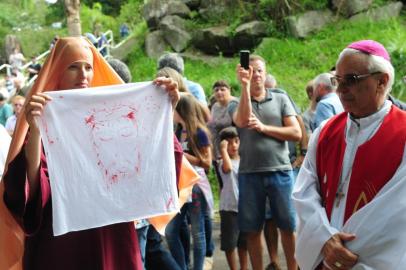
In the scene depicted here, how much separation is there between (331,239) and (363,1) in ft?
48.9

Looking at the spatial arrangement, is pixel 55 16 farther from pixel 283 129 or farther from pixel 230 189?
pixel 283 129

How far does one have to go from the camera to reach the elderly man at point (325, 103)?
6.53 metres

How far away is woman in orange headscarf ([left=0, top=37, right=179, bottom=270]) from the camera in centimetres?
328

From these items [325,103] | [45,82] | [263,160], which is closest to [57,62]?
[45,82]

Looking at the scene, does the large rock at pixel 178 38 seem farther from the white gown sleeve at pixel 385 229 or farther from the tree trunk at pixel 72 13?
the white gown sleeve at pixel 385 229

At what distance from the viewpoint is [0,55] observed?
33312mm

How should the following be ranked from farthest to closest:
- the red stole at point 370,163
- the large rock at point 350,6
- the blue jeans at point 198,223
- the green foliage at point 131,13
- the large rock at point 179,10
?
the green foliage at point 131,13 < the large rock at point 179,10 < the large rock at point 350,6 < the blue jeans at point 198,223 < the red stole at point 370,163

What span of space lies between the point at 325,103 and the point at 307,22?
11.4 metres

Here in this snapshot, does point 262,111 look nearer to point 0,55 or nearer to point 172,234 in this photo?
point 172,234

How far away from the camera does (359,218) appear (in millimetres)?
3330

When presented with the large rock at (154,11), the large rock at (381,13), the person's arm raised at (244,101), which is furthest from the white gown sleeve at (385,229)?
the large rock at (154,11)

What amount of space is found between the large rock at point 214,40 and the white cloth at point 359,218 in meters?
14.7

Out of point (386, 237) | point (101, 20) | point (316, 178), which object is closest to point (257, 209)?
point (316, 178)

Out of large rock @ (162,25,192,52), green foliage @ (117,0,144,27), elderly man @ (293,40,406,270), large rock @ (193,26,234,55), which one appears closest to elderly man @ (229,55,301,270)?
elderly man @ (293,40,406,270)
